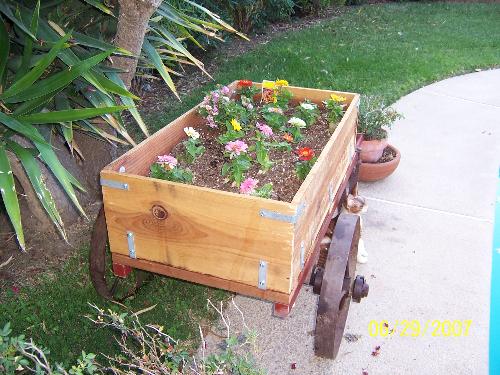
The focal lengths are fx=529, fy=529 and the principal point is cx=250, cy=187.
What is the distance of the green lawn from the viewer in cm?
261

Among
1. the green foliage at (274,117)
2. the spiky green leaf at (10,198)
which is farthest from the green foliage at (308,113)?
the spiky green leaf at (10,198)

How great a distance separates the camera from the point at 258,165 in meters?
2.60

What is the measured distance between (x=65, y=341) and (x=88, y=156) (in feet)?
4.48

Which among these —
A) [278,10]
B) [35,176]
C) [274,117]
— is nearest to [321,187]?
[274,117]

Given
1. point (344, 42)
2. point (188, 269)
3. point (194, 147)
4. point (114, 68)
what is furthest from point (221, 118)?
point (344, 42)

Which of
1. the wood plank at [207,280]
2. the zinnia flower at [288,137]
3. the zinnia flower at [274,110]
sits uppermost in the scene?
the zinnia flower at [274,110]

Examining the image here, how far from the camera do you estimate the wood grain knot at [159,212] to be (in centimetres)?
199

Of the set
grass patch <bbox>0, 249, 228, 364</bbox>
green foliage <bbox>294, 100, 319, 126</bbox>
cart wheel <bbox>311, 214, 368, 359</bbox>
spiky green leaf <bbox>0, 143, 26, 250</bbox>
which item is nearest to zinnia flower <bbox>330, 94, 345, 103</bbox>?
green foliage <bbox>294, 100, 319, 126</bbox>

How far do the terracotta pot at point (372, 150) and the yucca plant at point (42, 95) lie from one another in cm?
183

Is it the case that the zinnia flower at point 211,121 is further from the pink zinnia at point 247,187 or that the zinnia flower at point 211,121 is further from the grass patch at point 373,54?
the grass patch at point 373,54

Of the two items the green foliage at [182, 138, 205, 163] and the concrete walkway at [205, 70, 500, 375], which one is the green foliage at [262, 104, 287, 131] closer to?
the green foliage at [182, 138, 205, 163]

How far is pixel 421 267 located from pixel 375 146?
1.05 meters

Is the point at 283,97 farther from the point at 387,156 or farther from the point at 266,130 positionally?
the point at 387,156

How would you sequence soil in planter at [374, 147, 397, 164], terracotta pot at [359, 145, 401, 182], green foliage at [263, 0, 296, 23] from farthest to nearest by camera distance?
green foliage at [263, 0, 296, 23] < soil in planter at [374, 147, 397, 164] < terracotta pot at [359, 145, 401, 182]
